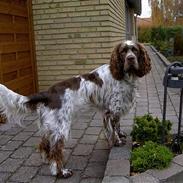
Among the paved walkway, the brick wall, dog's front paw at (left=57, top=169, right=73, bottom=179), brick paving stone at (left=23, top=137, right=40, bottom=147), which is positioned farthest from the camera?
the brick wall

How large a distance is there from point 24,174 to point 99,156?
104cm

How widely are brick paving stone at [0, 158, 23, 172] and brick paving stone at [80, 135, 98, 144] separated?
107 cm

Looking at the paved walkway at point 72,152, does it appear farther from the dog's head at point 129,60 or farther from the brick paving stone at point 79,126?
the dog's head at point 129,60

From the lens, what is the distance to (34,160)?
4.86 meters

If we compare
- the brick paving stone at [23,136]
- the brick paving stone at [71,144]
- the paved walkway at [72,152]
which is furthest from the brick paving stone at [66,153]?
the brick paving stone at [23,136]

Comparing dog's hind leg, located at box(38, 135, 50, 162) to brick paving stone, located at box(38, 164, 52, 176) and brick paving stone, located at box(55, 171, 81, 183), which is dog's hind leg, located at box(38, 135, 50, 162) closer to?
brick paving stone, located at box(38, 164, 52, 176)

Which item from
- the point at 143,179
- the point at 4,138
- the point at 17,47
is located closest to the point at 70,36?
the point at 17,47

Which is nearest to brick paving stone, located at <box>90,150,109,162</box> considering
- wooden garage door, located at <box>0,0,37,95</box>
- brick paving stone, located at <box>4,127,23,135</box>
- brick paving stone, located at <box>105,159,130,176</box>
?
brick paving stone, located at <box>105,159,130,176</box>

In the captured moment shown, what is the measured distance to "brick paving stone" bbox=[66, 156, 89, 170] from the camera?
461 cm

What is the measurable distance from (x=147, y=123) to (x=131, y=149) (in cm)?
40

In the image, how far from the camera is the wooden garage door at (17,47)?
6941 mm

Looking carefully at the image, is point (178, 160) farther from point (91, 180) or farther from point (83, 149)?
point (83, 149)

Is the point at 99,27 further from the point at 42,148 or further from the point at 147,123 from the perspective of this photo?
the point at 42,148

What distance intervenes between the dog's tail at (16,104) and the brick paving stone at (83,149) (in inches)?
45.3
